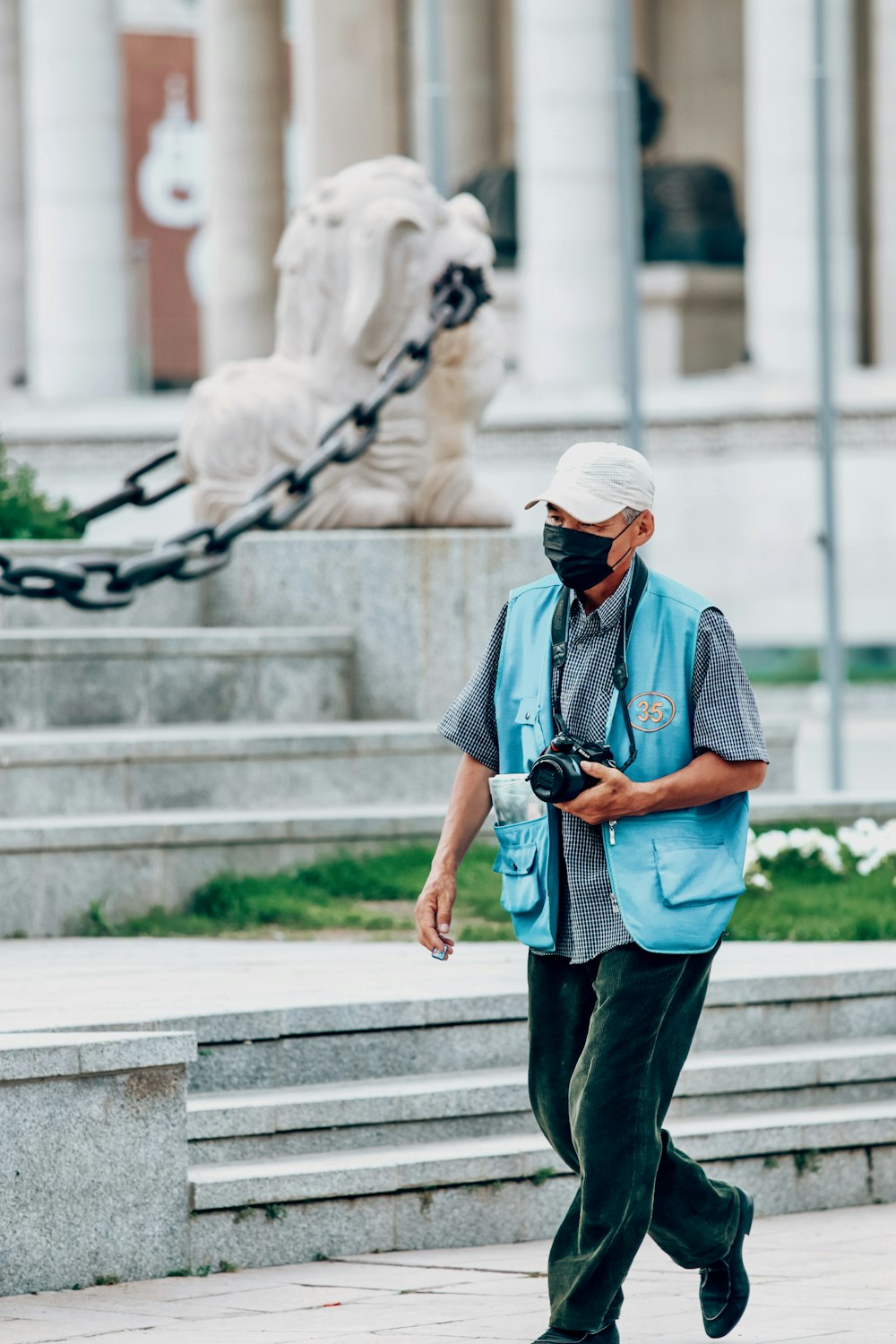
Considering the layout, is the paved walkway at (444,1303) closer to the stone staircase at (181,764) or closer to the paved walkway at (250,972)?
the paved walkway at (250,972)

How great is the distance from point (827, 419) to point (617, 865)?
510 inches

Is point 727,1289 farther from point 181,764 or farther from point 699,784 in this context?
point 181,764

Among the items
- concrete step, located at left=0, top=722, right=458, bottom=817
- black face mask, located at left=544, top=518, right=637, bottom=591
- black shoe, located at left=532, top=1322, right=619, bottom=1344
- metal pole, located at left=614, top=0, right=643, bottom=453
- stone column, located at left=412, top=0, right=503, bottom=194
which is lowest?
black shoe, located at left=532, top=1322, right=619, bottom=1344

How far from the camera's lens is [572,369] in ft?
101

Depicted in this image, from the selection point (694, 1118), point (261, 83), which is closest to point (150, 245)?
point (261, 83)

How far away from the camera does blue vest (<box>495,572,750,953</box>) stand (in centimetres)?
504

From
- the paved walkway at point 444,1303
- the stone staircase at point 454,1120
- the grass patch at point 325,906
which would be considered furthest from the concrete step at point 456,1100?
the grass patch at point 325,906

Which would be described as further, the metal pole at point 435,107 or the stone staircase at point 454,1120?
the metal pole at point 435,107

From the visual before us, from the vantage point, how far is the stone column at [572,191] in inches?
1216

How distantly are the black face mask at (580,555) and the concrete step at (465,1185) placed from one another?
1.89 metres

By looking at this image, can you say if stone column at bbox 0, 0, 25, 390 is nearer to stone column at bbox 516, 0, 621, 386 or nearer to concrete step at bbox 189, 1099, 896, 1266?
stone column at bbox 516, 0, 621, 386

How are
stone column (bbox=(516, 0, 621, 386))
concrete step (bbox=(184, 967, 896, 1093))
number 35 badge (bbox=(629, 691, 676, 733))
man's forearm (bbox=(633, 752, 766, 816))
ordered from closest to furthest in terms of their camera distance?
man's forearm (bbox=(633, 752, 766, 816)) → number 35 badge (bbox=(629, 691, 676, 733)) → concrete step (bbox=(184, 967, 896, 1093)) → stone column (bbox=(516, 0, 621, 386))

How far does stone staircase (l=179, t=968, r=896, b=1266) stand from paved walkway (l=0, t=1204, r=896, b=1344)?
114 millimetres

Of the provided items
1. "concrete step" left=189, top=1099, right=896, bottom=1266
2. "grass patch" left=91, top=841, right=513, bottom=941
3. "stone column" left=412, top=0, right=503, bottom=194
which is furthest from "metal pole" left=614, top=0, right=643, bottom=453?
"stone column" left=412, top=0, right=503, bottom=194
